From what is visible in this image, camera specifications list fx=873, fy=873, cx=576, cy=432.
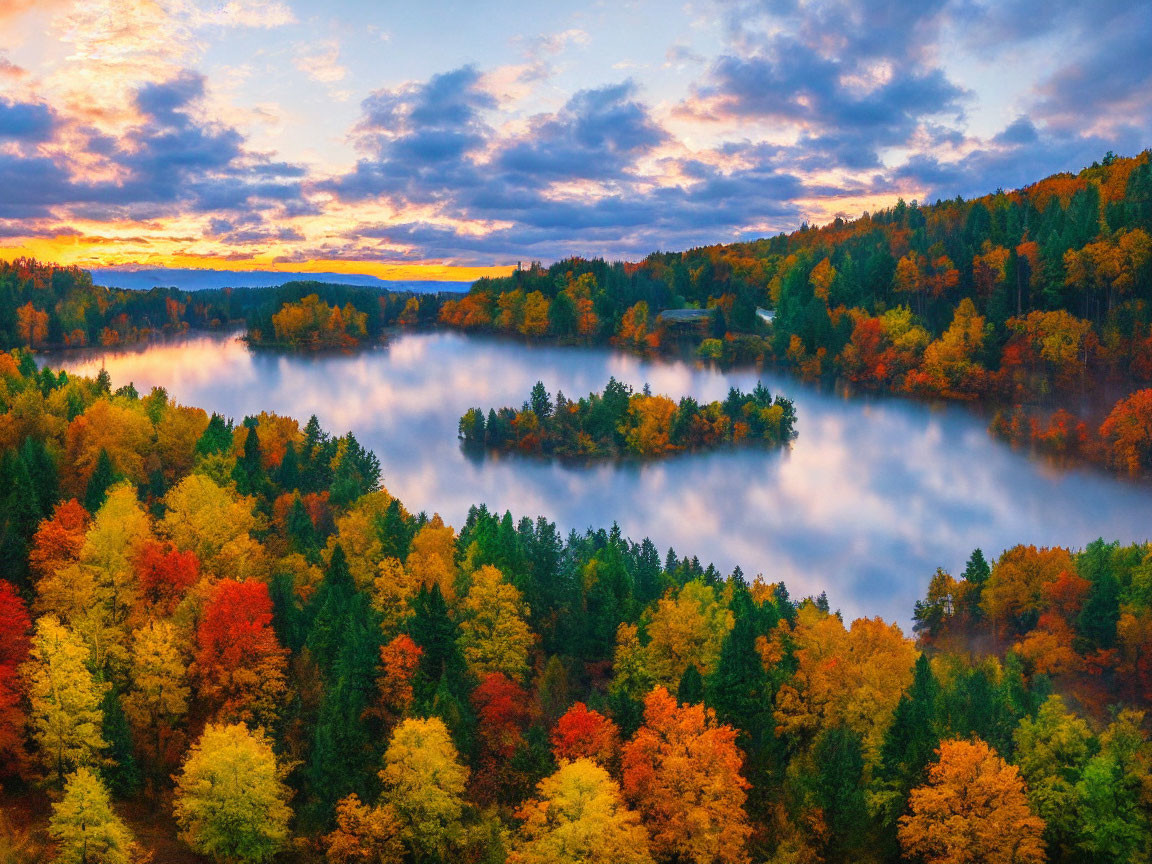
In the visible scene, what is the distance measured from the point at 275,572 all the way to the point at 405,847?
20.4 meters

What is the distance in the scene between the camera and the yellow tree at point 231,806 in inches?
1176

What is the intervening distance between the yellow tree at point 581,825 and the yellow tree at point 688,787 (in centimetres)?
115

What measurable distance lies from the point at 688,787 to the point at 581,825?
4507 mm

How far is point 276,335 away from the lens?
6727 inches

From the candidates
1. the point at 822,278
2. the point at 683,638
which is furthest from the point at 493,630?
the point at 822,278

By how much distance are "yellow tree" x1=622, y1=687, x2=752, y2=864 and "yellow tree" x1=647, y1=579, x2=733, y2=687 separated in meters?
7.19

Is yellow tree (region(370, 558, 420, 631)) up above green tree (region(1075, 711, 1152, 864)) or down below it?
above

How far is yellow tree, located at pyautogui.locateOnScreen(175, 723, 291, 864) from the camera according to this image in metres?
29.9

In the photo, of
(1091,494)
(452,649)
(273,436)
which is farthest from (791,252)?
(452,649)

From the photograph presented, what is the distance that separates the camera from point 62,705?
107ft

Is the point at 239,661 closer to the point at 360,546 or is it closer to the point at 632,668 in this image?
the point at 360,546

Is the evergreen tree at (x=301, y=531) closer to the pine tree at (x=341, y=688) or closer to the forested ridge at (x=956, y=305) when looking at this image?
the pine tree at (x=341, y=688)

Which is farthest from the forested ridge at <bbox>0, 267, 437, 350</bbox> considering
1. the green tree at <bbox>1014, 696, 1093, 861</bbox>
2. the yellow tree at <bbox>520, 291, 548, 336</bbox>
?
the green tree at <bbox>1014, 696, 1093, 861</bbox>

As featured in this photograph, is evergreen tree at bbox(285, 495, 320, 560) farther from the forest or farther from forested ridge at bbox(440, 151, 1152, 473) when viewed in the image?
forested ridge at bbox(440, 151, 1152, 473)
